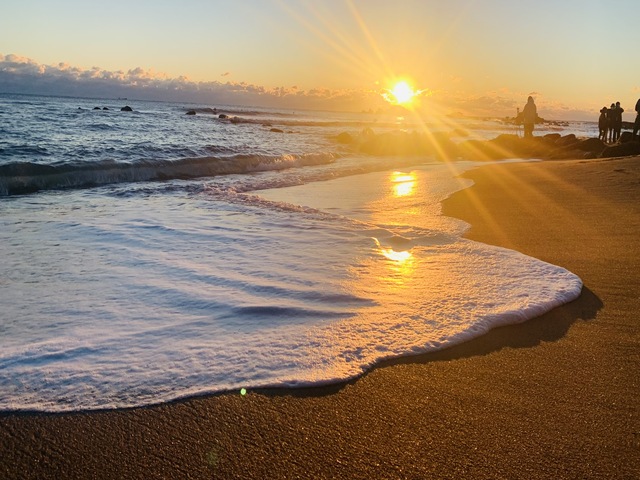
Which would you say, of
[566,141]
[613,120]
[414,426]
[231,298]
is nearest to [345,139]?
[566,141]

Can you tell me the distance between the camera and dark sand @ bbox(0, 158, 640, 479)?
6.33 ft

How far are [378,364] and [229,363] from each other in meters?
0.82

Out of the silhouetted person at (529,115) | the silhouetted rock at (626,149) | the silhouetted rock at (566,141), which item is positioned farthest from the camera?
the silhouetted person at (529,115)

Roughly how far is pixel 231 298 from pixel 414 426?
190 centimetres

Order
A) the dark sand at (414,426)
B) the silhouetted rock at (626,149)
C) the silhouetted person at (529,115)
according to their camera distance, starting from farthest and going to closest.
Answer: the silhouetted person at (529,115) → the silhouetted rock at (626,149) → the dark sand at (414,426)

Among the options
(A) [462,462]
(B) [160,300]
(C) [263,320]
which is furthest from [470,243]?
(A) [462,462]

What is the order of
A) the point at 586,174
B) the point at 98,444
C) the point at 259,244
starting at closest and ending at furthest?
the point at 98,444 → the point at 259,244 → the point at 586,174

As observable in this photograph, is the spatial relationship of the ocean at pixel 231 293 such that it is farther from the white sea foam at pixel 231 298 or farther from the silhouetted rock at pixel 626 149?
the silhouetted rock at pixel 626 149

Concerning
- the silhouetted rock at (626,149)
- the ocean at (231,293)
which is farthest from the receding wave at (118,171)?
the silhouetted rock at (626,149)

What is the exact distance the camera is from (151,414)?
230cm

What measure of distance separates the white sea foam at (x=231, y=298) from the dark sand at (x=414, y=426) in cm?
16

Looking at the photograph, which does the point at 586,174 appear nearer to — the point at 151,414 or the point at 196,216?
the point at 196,216

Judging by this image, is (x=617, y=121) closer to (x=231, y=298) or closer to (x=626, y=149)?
(x=626, y=149)

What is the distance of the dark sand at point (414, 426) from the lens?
1.93m
